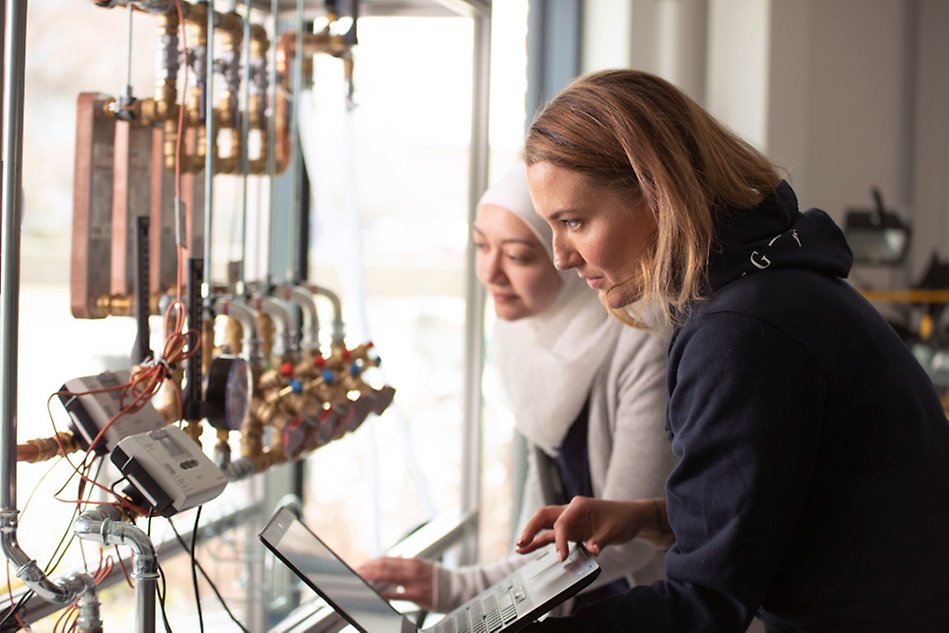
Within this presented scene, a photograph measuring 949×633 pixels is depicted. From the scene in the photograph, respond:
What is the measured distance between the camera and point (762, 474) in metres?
1.06

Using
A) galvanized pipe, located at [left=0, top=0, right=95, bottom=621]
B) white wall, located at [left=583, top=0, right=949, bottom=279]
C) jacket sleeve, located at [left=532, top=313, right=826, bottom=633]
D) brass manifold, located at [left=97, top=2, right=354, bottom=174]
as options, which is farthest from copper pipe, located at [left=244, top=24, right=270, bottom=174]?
white wall, located at [left=583, top=0, right=949, bottom=279]

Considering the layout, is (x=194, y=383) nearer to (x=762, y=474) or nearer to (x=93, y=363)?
(x=762, y=474)

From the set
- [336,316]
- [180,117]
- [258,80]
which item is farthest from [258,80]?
[336,316]

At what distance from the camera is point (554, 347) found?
6.03 feet

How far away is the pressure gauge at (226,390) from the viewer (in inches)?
54.3

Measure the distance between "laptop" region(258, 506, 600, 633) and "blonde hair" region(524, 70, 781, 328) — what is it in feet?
0.96

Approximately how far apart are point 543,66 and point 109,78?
50.9 inches

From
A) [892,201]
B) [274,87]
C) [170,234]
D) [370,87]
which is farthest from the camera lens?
[892,201]

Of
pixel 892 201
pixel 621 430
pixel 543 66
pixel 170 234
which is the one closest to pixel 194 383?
pixel 170 234

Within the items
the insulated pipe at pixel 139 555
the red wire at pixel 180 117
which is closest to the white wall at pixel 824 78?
the red wire at pixel 180 117

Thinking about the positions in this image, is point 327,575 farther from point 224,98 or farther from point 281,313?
point 224,98

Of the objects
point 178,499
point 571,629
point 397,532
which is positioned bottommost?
point 397,532

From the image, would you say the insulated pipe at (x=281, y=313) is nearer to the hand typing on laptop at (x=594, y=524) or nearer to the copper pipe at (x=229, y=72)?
the copper pipe at (x=229, y=72)

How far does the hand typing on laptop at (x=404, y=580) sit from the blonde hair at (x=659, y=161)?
657 millimetres
